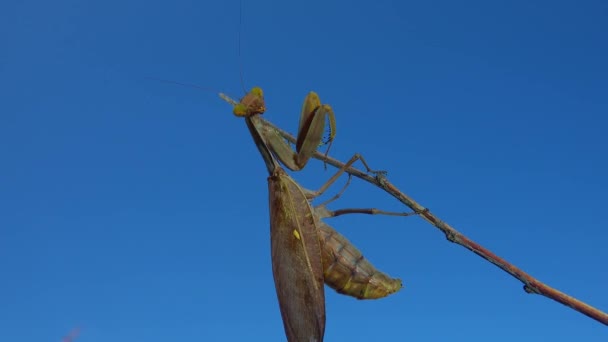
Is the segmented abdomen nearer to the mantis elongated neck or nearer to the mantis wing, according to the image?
the mantis wing

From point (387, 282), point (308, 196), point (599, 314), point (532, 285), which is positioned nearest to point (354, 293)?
point (387, 282)

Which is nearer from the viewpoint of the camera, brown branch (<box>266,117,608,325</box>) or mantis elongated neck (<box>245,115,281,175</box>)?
brown branch (<box>266,117,608,325</box>)

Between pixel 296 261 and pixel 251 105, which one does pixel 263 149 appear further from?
pixel 296 261

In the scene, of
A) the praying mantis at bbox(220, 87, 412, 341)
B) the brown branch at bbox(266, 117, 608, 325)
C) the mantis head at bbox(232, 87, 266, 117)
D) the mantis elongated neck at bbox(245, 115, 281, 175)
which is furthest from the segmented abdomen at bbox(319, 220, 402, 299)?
the mantis head at bbox(232, 87, 266, 117)

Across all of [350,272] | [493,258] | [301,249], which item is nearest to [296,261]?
[301,249]

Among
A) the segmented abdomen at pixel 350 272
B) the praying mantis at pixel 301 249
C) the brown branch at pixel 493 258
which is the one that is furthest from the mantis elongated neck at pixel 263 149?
the brown branch at pixel 493 258

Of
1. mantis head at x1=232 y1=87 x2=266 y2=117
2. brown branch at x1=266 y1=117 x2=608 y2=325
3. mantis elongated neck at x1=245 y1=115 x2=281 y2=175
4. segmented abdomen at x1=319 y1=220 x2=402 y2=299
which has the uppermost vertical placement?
mantis head at x1=232 y1=87 x2=266 y2=117

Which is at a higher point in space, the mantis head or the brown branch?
the mantis head

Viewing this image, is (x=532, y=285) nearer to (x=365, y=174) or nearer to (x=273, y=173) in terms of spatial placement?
(x=365, y=174)

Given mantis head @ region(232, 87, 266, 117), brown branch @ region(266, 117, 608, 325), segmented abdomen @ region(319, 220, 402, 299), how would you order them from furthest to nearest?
mantis head @ region(232, 87, 266, 117), segmented abdomen @ region(319, 220, 402, 299), brown branch @ region(266, 117, 608, 325)
